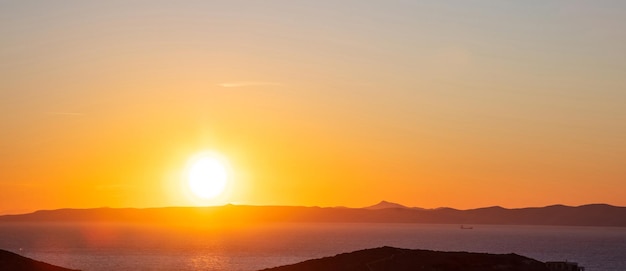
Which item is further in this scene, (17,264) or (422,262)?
(17,264)

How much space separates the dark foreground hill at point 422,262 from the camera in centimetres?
7925

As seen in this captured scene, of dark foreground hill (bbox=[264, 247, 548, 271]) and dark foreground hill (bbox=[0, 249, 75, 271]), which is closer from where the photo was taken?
dark foreground hill (bbox=[264, 247, 548, 271])

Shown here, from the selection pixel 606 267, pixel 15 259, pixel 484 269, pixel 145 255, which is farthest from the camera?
pixel 145 255

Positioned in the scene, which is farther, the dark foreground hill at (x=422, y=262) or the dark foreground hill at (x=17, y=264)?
the dark foreground hill at (x=17, y=264)

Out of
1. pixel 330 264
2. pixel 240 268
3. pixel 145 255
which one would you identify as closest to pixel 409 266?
pixel 330 264

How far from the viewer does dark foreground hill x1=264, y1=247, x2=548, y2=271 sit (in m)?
79.2

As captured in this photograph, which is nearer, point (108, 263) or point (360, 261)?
point (360, 261)

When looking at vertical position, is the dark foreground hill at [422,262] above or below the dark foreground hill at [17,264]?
above

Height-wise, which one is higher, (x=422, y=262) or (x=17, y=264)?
(x=422, y=262)

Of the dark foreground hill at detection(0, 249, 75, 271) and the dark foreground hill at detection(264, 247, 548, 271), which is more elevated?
the dark foreground hill at detection(264, 247, 548, 271)

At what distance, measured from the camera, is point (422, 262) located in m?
80.4

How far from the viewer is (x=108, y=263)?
557 feet

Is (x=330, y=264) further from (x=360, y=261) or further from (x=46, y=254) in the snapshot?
(x=46, y=254)

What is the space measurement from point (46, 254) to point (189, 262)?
42.2m
